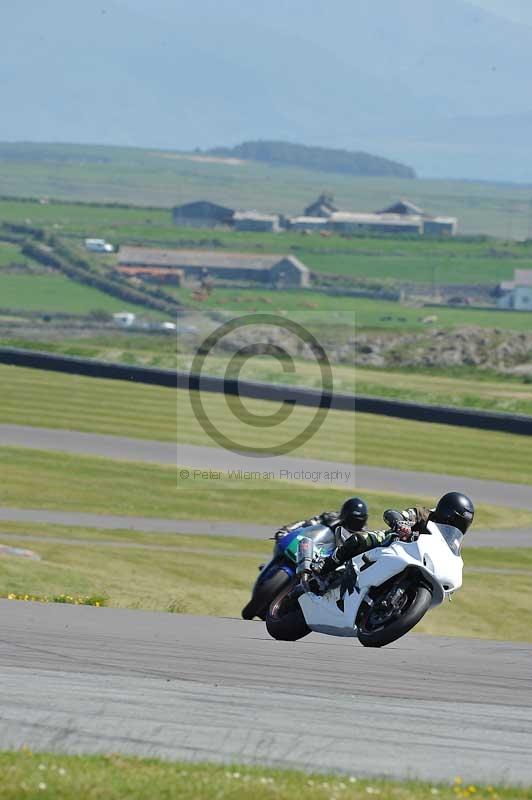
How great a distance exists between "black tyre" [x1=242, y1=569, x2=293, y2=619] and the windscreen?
2.83 metres

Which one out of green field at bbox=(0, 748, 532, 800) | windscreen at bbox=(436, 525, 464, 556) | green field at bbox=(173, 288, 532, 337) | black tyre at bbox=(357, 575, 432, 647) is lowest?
green field at bbox=(173, 288, 532, 337)

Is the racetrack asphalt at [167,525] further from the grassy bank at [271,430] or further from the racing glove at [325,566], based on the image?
the racing glove at [325,566]

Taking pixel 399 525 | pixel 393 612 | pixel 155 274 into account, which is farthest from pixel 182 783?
pixel 155 274

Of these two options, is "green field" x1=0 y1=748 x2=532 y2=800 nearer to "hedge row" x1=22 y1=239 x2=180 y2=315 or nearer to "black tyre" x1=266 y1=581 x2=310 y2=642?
"black tyre" x1=266 y1=581 x2=310 y2=642

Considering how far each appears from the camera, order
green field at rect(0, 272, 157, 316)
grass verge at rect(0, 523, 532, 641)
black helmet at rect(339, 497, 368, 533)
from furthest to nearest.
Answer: green field at rect(0, 272, 157, 316)
grass verge at rect(0, 523, 532, 641)
black helmet at rect(339, 497, 368, 533)

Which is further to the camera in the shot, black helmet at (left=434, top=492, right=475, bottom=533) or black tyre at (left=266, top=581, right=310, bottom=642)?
black tyre at (left=266, top=581, right=310, bottom=642)

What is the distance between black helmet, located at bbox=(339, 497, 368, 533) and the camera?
15891mm

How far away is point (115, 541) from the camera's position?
29.9m

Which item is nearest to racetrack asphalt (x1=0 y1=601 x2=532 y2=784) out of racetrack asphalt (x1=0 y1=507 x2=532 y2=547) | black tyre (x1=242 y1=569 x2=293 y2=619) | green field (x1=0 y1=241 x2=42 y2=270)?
black tyre (x1=242 y1=569 x2=293 y2=619)

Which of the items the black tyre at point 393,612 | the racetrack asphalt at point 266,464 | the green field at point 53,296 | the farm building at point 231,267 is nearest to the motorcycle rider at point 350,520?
the black tyre at point 393,612

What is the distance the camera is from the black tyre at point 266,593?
16.5 m

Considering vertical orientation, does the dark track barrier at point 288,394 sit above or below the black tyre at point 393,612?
below

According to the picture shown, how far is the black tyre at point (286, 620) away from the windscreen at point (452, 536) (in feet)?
7.55

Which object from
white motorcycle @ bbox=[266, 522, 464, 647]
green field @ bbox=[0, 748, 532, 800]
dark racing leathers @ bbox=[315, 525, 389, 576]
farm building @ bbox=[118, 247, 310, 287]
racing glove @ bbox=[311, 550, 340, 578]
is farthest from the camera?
farm building @ bbox=[118, 247, 310, 287]
